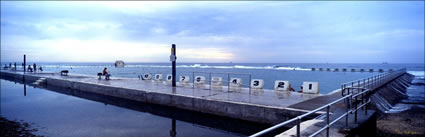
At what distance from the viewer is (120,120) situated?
1057cm

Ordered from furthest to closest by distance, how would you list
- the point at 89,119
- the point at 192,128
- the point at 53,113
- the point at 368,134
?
the point at 53,113 < the point at 89,119 < the point at 192,128 < the point at 368,134

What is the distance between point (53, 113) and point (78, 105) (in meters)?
2.19

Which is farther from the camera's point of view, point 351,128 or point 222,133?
point 222,133

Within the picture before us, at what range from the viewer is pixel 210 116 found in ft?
35.6

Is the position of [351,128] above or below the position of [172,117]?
above

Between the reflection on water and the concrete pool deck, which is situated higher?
the concrete pool deck

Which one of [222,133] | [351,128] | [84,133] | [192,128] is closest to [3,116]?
[84,133]

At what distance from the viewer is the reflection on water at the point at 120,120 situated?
8.91 meters

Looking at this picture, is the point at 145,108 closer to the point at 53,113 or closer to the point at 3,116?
the point at 53,113

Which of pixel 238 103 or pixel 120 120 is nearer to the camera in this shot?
pixel 238 103

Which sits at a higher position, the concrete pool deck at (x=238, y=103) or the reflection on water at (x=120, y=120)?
the concrete pool deck at (x=238, y=103)

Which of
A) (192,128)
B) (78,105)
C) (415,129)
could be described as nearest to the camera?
(415,129)

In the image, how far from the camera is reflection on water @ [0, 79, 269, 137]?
29.2ft

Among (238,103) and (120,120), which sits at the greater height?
(238,103)
